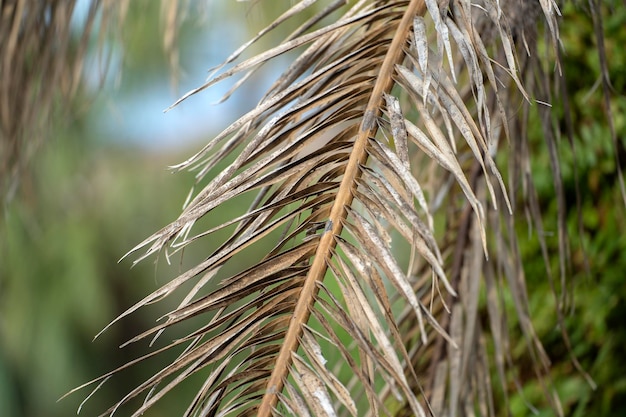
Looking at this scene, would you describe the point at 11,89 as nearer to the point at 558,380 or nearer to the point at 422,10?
the point at 422,10

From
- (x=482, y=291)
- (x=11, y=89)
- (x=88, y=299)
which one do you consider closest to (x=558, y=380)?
(x=482, y=291)

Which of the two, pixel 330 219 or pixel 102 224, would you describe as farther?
pixel 102 224

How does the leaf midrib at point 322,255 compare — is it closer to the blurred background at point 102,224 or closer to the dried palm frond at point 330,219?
the dried palm frond at point 330,219

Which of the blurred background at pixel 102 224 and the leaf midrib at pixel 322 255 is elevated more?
the blurred background at pixel 102 224

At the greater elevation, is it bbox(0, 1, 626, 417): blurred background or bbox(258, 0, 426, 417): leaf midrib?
bbox(0, 1, 626, 417): blurred background

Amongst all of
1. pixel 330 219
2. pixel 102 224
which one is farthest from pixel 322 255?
pixel 102 224

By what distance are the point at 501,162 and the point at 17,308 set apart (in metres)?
3.35

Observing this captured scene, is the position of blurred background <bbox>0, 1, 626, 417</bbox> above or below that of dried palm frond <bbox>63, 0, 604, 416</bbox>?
above

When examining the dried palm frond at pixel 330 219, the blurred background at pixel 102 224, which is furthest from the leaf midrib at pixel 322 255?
the blurred background at pixel 102 224

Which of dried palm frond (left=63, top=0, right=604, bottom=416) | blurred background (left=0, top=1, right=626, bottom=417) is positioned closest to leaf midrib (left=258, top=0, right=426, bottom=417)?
dried palm frond (left=63, top=0, right=604, bottom=416)

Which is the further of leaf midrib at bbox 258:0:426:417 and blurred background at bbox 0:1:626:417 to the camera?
blurred background at bbox 0:1:626:417

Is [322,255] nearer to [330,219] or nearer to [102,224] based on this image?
[330,219]

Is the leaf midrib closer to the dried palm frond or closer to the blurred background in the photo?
the dried palm frond

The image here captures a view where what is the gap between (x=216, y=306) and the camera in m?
0.46
